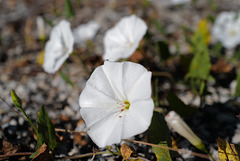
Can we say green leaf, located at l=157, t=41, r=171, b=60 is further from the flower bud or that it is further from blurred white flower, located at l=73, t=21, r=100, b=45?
the flower bud

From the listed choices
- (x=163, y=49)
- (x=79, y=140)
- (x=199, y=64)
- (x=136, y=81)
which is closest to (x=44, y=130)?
(x=79, y=140)

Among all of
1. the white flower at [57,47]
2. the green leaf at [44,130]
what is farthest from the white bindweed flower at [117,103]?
the white flower at [57,47]

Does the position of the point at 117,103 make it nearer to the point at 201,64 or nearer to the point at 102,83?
the point at 102,83

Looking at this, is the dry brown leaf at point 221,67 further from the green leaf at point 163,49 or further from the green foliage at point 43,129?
the green foliage at point 43,129

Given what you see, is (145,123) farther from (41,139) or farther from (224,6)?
(224,6)

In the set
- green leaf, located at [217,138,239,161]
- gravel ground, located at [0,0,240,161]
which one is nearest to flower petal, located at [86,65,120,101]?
gravel ground, located at [0,0,240,161]

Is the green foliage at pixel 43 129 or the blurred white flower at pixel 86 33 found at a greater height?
the blurred white flower at pixel 86 33

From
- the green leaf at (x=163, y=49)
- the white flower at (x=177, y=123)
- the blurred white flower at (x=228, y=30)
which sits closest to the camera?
the white flower at (x=177, y=123)
